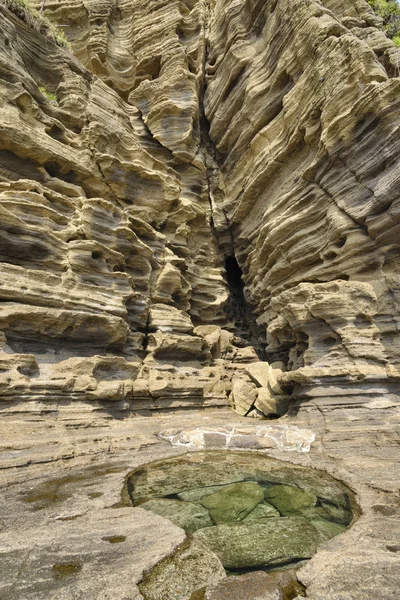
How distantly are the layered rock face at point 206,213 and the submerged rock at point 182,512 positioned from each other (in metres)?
6.69

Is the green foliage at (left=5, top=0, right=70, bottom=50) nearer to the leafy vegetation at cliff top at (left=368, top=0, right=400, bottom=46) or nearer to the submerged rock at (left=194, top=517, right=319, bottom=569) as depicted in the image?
the leafy vegetation at cliff top at (left=368, top=0, right=400, bottom=46)

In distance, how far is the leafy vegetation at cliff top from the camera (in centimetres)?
2119

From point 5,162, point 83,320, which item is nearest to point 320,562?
point 83,320

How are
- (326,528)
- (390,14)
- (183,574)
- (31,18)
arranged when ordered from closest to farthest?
(183,574), (326,528), (390,14), (31,18)

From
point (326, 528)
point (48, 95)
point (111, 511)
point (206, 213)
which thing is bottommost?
point (326, 528)

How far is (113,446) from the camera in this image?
1149 cm

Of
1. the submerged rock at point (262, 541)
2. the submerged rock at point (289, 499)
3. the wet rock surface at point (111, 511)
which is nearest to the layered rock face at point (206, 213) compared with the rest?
the wet rock surface at point (111, 511)

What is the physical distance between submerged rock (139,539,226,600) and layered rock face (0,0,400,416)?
9.07 meters

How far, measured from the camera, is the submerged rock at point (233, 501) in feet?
23.6

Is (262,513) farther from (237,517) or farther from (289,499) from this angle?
(289,499)

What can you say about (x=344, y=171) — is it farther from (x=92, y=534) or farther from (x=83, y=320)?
(x=92, y=534)

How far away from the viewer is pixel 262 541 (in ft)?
19.5

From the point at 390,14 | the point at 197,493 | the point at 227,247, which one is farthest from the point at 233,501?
the point at 390,14

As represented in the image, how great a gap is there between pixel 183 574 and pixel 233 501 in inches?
141
